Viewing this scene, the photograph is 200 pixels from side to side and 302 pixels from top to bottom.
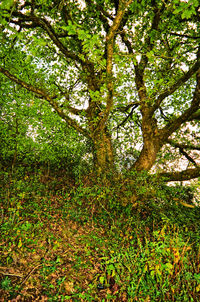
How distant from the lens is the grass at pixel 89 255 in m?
2.92

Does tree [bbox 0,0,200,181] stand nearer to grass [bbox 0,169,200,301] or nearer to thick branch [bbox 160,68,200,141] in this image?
thick branch [bbox 160,68,200,141]

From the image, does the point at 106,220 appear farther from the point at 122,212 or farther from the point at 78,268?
the point at 78,268

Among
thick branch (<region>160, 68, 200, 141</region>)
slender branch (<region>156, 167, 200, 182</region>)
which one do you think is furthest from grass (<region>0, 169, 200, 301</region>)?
thick branch (<region>160, 68, 200, 141</region>)

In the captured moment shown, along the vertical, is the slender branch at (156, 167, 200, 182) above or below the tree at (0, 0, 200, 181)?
below

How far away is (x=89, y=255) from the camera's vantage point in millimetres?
3797

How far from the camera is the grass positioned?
2916 mm

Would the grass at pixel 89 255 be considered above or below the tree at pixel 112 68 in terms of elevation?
below

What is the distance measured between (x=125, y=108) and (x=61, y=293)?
24.6 feet

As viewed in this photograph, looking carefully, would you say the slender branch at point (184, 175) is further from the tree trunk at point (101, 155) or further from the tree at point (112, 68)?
the tree trunk at point (101, 155)

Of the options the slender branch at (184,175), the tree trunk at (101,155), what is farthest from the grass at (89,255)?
the slender branch at (184,175)

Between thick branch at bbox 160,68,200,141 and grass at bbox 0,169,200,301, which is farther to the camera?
thick branch at bbox 160,68,200,141

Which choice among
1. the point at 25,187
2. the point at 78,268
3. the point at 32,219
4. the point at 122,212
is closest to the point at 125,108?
the point at 122,212

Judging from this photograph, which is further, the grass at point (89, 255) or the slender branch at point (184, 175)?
the slender branch at point (184, 175)

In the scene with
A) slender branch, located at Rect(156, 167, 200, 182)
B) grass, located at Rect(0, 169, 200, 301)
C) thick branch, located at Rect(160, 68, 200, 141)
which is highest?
thick branch, located at Rect(160, 68, 200, 141)
